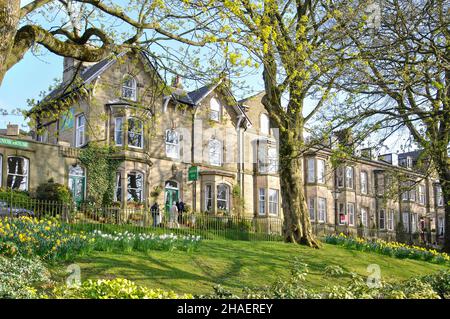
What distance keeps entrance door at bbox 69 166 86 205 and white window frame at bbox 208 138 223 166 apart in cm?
980

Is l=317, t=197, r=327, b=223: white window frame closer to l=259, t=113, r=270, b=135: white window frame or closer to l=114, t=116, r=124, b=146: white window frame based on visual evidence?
l=259, t=113, r=270, b=135: white window frame

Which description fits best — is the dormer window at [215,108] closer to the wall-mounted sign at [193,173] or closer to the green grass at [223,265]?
the wall-mounted sign at [193,173]

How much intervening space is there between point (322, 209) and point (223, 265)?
102 feet

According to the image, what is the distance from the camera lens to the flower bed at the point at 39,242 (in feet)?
41.7

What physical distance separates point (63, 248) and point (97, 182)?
17.8 meters

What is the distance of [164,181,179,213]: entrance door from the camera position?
113ft

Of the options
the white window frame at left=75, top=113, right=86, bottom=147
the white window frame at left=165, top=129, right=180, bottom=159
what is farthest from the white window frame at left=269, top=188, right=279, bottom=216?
the white window frame at left=75, top=113, right=86, bottom=147

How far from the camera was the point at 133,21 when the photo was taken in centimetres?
1175

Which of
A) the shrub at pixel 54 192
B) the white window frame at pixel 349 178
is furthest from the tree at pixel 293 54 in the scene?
the white window frame at pixel 349 178

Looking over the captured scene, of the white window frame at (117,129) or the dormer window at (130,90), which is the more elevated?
the dormer window at (130,90)

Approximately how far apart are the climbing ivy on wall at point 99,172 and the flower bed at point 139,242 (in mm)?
14496

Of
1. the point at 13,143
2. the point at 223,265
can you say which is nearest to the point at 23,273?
the point at 223,265
